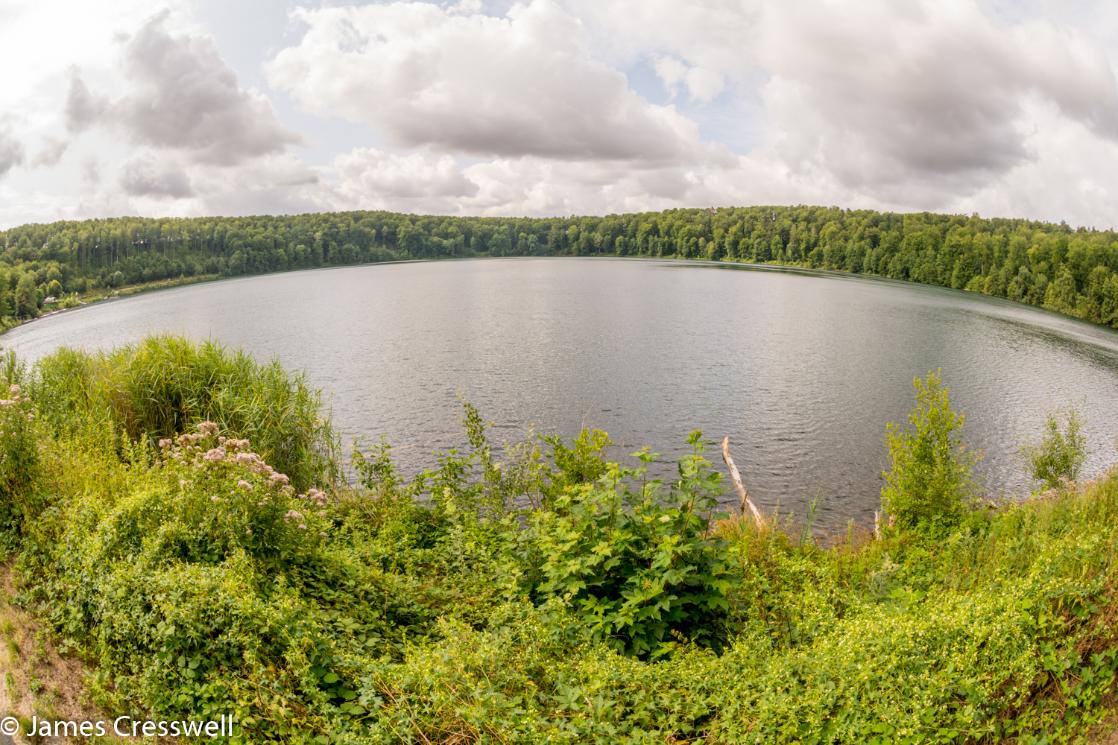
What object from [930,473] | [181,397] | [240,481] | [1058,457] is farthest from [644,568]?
[1058,457]

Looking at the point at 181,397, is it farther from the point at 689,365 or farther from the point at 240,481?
the point at 689,365

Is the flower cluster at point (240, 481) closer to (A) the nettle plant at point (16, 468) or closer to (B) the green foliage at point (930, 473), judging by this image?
(A) the nettle plant at point (16, 468)

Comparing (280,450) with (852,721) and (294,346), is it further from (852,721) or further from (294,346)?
(294,346)

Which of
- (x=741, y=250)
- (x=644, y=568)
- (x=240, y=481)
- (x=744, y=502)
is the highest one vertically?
(x=741, y=250)

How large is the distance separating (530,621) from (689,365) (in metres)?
35.3

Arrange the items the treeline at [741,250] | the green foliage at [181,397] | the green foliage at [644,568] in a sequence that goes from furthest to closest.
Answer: the treeline at [741,250] → the green foliage at [181,397] → the green foliage at [644,568]

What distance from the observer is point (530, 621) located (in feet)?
21.8

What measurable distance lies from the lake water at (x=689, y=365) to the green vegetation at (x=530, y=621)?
8.38m

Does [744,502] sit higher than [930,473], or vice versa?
[930,473]

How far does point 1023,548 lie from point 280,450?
15005 mm

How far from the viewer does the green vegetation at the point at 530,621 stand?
17.1 feet

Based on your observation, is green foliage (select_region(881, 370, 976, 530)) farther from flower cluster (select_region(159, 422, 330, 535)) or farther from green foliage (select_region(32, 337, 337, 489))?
green foliage (select_region(32, 337, 337, 489))

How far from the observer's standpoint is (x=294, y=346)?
46.9 metres

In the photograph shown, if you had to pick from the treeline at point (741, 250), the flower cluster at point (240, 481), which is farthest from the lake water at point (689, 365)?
the treeline at point (741, 250)
